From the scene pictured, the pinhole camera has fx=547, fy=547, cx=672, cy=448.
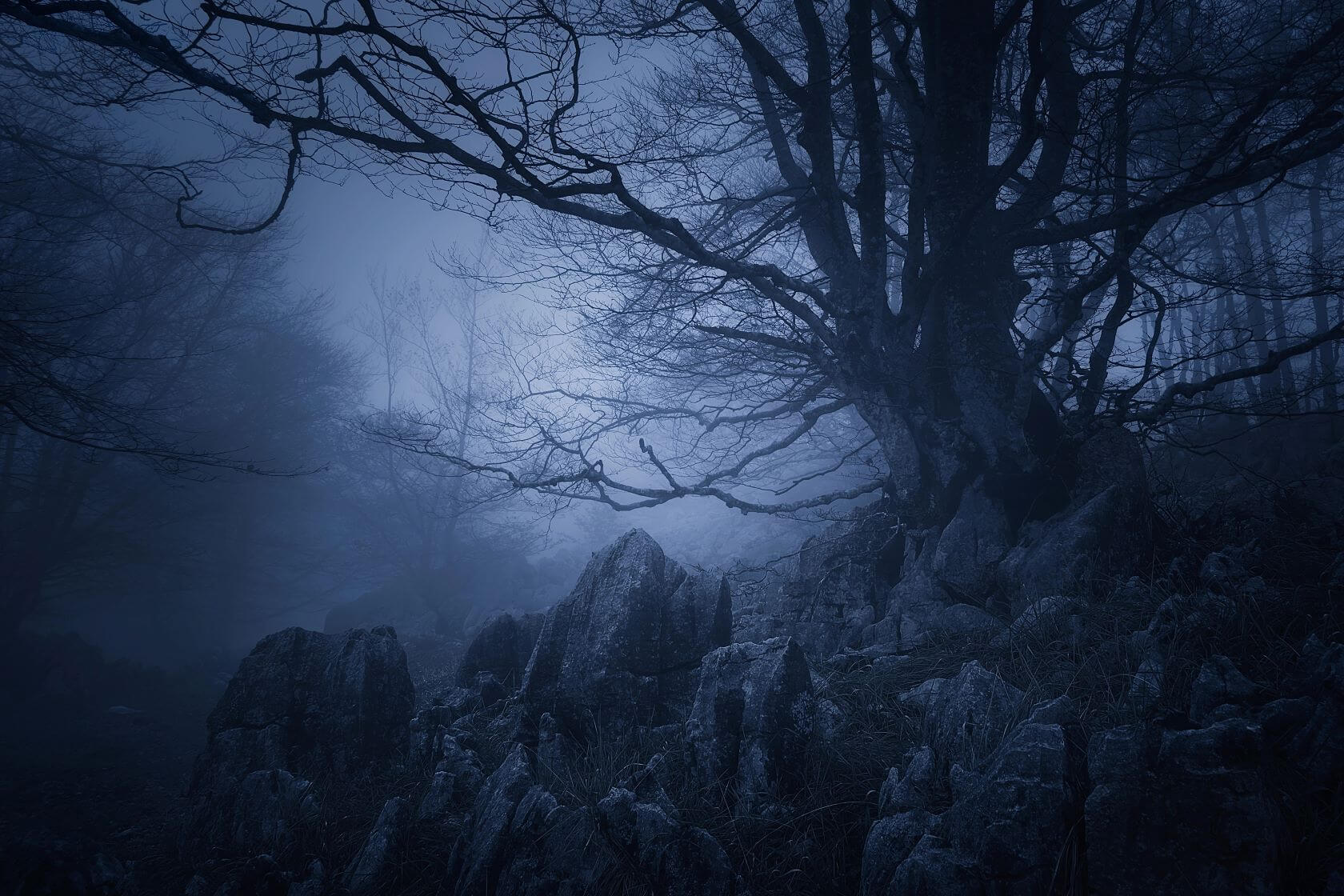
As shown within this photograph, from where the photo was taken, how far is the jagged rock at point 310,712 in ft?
13.1

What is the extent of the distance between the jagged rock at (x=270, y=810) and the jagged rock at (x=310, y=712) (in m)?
0.59

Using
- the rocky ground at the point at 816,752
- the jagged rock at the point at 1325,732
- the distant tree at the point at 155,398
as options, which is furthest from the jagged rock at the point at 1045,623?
the distant tree at the point at 155,398

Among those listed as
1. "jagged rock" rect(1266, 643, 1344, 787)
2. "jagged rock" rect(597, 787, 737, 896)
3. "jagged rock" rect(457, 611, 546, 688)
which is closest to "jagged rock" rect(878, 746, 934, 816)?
"jagged rock" rect(597, 787, 737, 896)

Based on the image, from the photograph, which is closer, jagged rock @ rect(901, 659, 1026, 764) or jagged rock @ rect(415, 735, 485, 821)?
jagged rock @ rect(901, 659, 1026, 764)

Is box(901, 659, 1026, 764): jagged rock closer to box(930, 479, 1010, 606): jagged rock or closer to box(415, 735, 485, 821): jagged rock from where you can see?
box(930, 479, 1010, 606): jagged rock

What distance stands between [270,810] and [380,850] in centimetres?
122

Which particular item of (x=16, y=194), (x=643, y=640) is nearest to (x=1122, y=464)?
(x=643, y=640)

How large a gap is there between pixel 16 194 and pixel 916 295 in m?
11.5

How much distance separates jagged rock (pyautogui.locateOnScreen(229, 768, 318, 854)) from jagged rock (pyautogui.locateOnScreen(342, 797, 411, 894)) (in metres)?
0.65

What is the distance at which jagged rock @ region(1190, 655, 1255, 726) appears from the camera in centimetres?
186

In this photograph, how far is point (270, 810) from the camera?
10.3ft

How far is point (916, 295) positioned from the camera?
488 cm

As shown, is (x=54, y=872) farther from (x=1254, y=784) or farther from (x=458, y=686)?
(x=1254, y=784)

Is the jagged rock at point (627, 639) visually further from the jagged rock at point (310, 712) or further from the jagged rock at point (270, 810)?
the jagged rock at point (310, 712)
